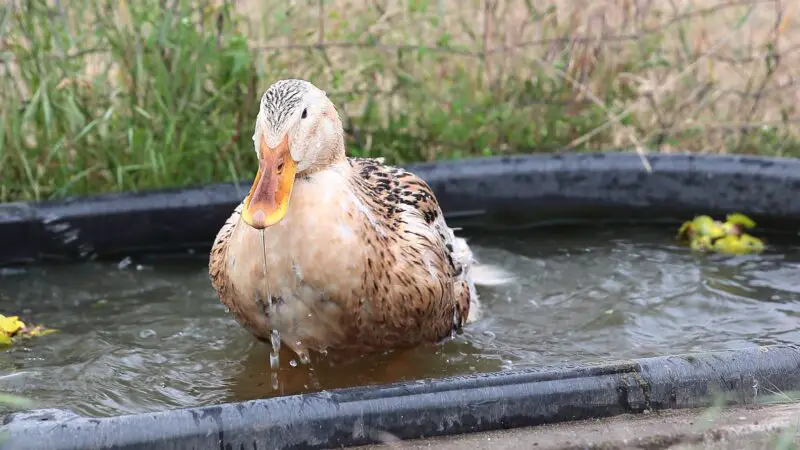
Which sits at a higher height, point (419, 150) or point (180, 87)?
point (180, 87)

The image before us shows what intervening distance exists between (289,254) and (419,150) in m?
2.65

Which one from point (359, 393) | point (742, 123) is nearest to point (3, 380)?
point (359, 393)

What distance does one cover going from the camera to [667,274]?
4.65 meters

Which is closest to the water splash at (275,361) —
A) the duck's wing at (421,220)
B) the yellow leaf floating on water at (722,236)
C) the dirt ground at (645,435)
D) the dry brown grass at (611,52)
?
the duck's wing at (421,220)

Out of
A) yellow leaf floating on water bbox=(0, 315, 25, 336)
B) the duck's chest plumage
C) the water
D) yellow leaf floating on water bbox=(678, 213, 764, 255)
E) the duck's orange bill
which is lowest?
the water

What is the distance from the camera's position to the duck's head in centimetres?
283

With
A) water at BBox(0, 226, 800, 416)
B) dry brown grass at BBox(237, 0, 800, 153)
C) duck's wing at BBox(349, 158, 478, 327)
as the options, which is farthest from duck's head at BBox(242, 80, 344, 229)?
dry brown grass at BBox(237, 0, 800, 153)

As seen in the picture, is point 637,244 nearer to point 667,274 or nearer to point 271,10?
point 667,274

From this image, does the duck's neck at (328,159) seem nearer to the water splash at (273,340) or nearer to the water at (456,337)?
the water splash at (273,340)

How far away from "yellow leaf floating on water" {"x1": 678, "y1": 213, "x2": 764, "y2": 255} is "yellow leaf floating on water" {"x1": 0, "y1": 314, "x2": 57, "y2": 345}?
9.40ft

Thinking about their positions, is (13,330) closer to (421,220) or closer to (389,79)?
(421,220)

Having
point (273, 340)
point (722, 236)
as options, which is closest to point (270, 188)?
point (273, 340)

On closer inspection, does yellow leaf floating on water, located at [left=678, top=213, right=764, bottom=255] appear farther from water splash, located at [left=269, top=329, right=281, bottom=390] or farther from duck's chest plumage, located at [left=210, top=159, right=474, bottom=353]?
water splash, located at [left=269, top=329, right=281, bottom=390]

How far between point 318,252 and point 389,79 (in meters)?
2.72
